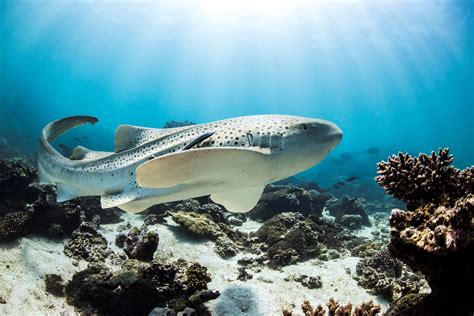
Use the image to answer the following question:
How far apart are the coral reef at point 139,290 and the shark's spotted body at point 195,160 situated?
1.20 meters

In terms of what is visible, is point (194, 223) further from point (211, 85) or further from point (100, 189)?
point (211, 85)

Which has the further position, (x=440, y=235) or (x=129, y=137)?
(x=129, y=137)

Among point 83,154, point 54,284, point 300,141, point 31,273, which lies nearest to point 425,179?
point 300,141

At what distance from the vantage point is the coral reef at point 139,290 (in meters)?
4.96

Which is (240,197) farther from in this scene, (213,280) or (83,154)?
(83,154)

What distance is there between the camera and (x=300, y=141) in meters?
4.13

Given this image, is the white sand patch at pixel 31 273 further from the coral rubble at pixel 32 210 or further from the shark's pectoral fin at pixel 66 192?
the shark's pectoral fin at pixel 66 192

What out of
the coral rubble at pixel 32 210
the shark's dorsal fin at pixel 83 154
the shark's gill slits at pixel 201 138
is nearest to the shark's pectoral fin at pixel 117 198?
the shark's dorsal fin at pixel 83 154

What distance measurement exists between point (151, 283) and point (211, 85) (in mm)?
138007

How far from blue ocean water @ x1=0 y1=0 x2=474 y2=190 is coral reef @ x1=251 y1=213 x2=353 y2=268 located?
34.0 metres

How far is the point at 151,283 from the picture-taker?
5168 millimetres

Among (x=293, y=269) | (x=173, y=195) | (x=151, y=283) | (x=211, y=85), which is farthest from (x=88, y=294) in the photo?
(x=211, y=85)

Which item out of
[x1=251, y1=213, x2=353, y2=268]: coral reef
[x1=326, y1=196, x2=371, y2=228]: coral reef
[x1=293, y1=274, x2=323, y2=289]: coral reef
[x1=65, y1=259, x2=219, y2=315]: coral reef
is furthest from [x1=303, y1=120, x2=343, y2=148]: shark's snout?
[x1=326, y1=196, x2=371, y2=228]: coral reef

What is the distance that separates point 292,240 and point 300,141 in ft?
14.4
